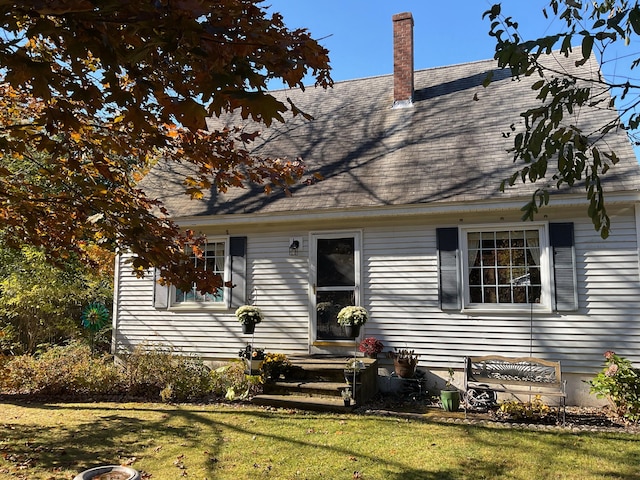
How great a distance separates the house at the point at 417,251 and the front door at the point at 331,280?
0.09ft

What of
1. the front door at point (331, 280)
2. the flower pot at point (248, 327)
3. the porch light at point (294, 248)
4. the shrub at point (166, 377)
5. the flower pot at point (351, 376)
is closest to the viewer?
the flower pot at point (351, 376)

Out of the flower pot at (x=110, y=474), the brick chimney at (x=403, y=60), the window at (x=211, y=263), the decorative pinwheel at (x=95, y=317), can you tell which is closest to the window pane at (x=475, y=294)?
the window at (x=211, y=263)

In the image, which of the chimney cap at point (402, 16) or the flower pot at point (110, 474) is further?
the chimney cap at point (402, 16)

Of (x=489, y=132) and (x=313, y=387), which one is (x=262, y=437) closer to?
(x=313, y=387)

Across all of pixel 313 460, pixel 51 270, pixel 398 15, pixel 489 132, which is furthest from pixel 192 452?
pixel 398 15

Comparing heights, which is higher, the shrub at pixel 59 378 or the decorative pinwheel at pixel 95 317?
the decorative pinwheel at pixel 95 317

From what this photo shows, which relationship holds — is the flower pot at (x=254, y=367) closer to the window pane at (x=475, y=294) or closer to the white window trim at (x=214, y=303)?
the white window trim at (x=214, y=303)

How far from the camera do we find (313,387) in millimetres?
7844

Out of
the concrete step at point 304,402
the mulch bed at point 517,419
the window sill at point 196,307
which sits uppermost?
the window sill at point 196,307

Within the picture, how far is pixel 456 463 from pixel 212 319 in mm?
6089

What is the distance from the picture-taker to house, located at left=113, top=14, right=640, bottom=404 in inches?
305

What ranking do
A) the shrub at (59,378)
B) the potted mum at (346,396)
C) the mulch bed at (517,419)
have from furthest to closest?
the shrub at (59,378) → the potted mum at (346,396) → the mulch bed at (517,419)

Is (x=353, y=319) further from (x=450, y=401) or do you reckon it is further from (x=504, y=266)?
(x=504, y=266)

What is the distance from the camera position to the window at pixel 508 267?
25.7 feet
